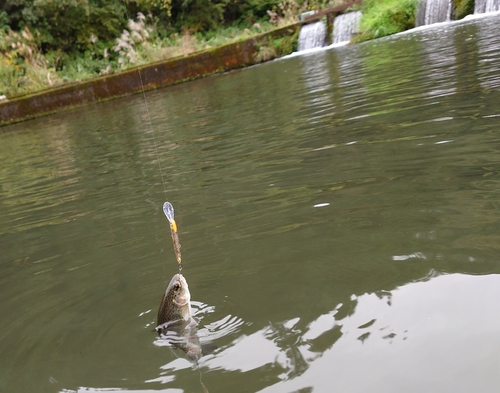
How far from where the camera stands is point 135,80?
1599cm

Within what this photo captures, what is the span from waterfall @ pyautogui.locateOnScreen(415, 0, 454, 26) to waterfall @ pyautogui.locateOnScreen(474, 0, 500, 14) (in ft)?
2.60

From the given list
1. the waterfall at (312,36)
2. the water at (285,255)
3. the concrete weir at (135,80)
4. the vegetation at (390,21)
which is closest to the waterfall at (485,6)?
the vegetation at (390,21)

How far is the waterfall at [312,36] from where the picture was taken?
59.0 feet

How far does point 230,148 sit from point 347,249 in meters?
3.35

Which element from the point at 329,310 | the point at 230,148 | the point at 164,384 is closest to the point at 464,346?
the point at 329,310

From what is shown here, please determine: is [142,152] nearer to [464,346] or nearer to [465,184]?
[465,184]

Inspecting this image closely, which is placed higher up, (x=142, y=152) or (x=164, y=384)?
(x=164, y=384)

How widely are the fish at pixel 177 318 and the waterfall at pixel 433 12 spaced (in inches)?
636

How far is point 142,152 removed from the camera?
279 inches

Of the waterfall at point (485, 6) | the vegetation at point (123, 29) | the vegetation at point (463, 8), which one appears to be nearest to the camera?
the waterfall at point (485, 6)

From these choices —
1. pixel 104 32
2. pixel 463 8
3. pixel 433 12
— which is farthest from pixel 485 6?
pixel 104 32

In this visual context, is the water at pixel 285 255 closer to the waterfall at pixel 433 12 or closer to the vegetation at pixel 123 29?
the waterfall at pixel 433 12

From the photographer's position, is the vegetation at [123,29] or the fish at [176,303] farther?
the vegetation at [123,29]

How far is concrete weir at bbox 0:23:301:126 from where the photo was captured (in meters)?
15.2
